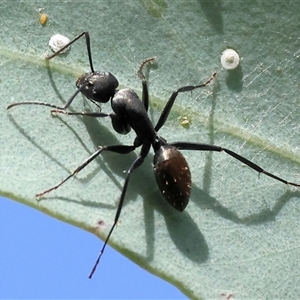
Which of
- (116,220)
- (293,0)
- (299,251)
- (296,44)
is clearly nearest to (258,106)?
(296,44)

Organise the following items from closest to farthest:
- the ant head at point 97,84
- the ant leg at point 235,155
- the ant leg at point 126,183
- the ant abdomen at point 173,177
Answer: the ant leg at point 126,183 < the ant abdomen at point 173,177 < the ant leg at point 235,155 < the ant head at point 97,84

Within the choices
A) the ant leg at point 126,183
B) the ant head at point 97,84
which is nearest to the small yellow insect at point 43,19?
the ant head at point 97,84

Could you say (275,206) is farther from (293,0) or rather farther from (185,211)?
(293,0)

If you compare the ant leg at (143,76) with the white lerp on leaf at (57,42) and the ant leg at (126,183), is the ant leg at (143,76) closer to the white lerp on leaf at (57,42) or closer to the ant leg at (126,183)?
the ant leg at (126,183)

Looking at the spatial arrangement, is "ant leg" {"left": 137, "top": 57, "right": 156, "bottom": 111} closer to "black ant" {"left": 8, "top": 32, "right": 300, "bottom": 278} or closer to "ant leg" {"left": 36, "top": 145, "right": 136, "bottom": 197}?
"black ant" {"left": 8, "top": 32, "right": 300, "bottom": 278}

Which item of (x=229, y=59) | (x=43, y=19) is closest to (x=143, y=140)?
(x=229, y=59)

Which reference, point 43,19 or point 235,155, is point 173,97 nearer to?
point 235,155
